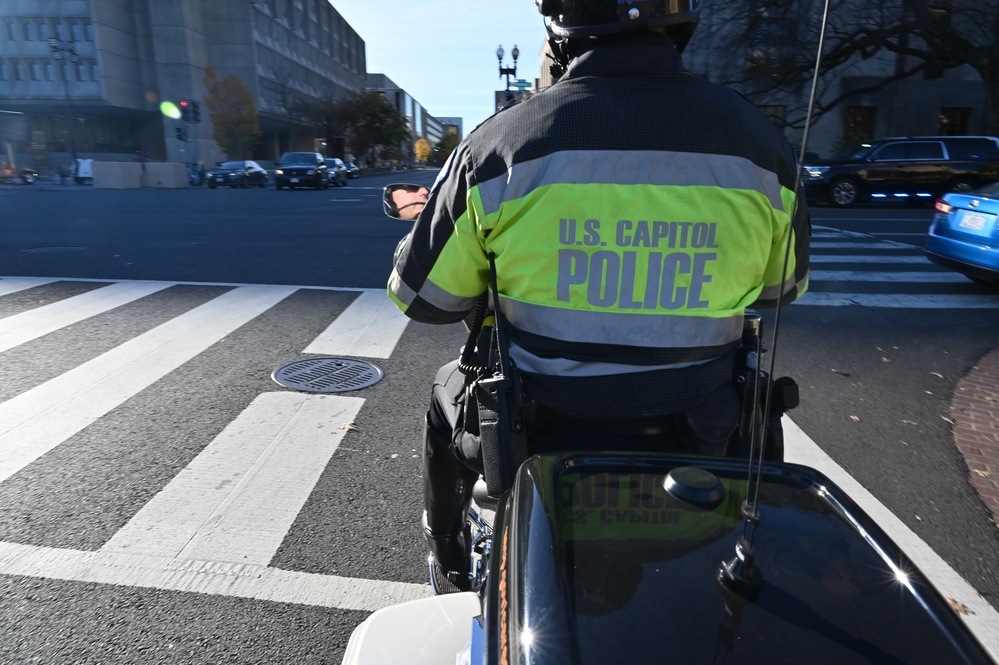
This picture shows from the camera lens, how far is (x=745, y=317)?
192 cm

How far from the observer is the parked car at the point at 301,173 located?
104 ft

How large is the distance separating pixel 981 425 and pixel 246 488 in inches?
165

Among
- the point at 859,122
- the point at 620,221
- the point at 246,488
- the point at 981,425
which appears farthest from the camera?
the point at 859,122

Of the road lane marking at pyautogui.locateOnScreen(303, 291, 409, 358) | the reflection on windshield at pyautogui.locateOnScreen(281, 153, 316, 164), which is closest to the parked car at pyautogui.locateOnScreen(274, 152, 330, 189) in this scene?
the reflection on windshield at pyautogui.locateOnScreen(281, 153, 316, 164)

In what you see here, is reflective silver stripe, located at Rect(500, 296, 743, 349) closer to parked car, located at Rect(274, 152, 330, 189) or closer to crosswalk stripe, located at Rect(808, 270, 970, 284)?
crosswalk stripe, located at Rect(808, 270, 970, 284)

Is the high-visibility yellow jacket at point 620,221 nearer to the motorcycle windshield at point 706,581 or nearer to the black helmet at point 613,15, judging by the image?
the black helmet at point 613,15

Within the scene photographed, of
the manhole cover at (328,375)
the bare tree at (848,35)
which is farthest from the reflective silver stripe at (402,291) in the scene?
the bare tree at (848,35)

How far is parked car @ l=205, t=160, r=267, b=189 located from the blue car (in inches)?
1337

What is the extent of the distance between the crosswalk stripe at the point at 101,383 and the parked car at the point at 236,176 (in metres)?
32.1

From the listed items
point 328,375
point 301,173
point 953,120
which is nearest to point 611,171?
point 328,375

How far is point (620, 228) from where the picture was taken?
1.59 metres

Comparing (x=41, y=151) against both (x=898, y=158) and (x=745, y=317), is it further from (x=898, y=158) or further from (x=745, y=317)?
(x=745, y=317)

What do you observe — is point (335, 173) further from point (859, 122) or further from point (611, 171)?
point (611, 171)

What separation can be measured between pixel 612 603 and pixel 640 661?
0.35ft
